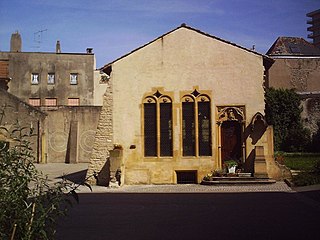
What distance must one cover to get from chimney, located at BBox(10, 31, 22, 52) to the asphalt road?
3996 centimetres

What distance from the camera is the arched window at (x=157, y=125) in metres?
20.6

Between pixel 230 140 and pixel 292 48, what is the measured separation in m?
33.1

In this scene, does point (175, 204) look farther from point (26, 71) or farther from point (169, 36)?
point (26, 71)

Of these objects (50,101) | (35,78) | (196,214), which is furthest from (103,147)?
(35,78)

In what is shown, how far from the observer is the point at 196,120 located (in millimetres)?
20531

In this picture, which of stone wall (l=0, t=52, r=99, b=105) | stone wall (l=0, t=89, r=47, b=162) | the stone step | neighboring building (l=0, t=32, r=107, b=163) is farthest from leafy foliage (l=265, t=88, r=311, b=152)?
stone wall (l=0, t=52, r=99, b=105)

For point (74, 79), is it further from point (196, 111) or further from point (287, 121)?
point (196, 111)

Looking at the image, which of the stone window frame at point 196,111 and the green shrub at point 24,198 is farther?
the stone window frame at point 196,111

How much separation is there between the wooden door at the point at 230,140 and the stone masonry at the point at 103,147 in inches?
213

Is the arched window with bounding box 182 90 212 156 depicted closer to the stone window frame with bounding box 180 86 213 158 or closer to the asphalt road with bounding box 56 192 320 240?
the stone window frame with bounding box 180 86 213 158

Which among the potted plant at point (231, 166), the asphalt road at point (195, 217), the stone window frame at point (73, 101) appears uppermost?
the stone window frame at point (73, 101)

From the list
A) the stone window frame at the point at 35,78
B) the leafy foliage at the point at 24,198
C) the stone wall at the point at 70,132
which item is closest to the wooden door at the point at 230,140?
the leafy foliage at the point at 24,198

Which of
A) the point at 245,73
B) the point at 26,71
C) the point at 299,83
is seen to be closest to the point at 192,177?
the point at 245,73

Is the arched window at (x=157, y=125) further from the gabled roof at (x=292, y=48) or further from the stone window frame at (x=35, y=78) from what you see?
the stone window frame at (x=35, y=78)
